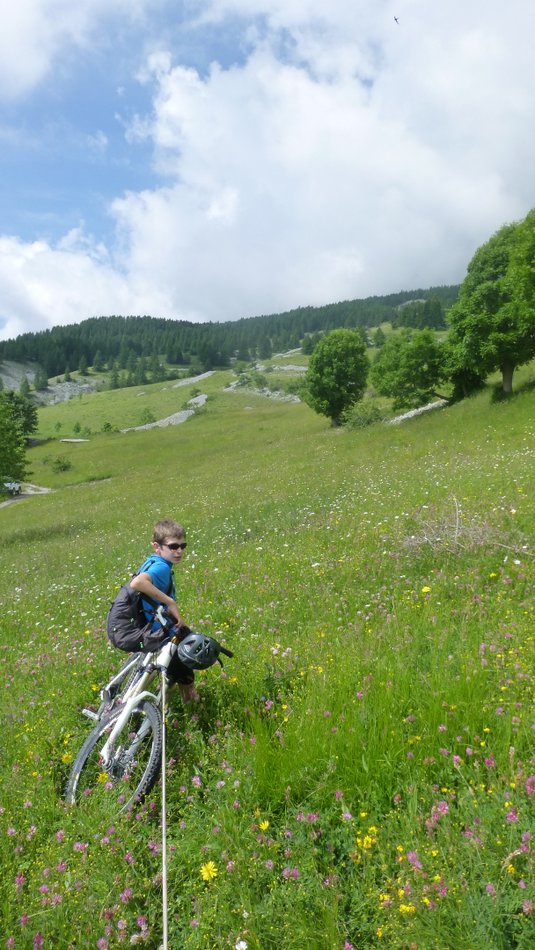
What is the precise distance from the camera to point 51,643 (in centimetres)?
929

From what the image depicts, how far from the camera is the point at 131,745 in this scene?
477cm

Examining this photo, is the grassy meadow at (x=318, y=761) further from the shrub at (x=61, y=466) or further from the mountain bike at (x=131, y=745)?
the shrub at (x=61, y=466)

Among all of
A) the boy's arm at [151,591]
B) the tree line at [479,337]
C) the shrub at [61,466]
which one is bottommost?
the shrub at [61,466]

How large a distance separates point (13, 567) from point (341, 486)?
564 inches

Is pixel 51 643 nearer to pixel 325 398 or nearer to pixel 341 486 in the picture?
pixel 341 486

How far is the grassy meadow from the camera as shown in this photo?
10.6 feet

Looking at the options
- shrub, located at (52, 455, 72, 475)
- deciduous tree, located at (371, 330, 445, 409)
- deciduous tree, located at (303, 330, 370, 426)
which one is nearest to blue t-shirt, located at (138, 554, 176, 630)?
deciduous tree, located at (371, 330, 445, 409)

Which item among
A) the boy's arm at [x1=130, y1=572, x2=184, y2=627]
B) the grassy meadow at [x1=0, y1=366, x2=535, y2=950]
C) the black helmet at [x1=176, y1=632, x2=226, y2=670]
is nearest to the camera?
the grassy meadow at [x1=0, y1=366, x2=535, y2=950]

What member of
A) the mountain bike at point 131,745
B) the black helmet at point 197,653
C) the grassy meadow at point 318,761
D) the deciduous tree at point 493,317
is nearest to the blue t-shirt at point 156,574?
the mountain bike at point 131,745

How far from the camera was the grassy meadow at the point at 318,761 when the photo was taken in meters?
3.23

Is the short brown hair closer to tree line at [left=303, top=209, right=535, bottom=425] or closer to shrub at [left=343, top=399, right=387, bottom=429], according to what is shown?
tree line at [left=303, top=209, right=535, bottom=425]

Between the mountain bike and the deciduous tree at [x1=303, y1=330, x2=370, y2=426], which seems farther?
the deciduous tree at [x1=303, y1=330, x2=370, y2=426]

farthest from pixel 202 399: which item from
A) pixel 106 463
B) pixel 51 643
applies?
pixel 51 643

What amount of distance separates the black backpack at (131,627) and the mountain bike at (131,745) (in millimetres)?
202
